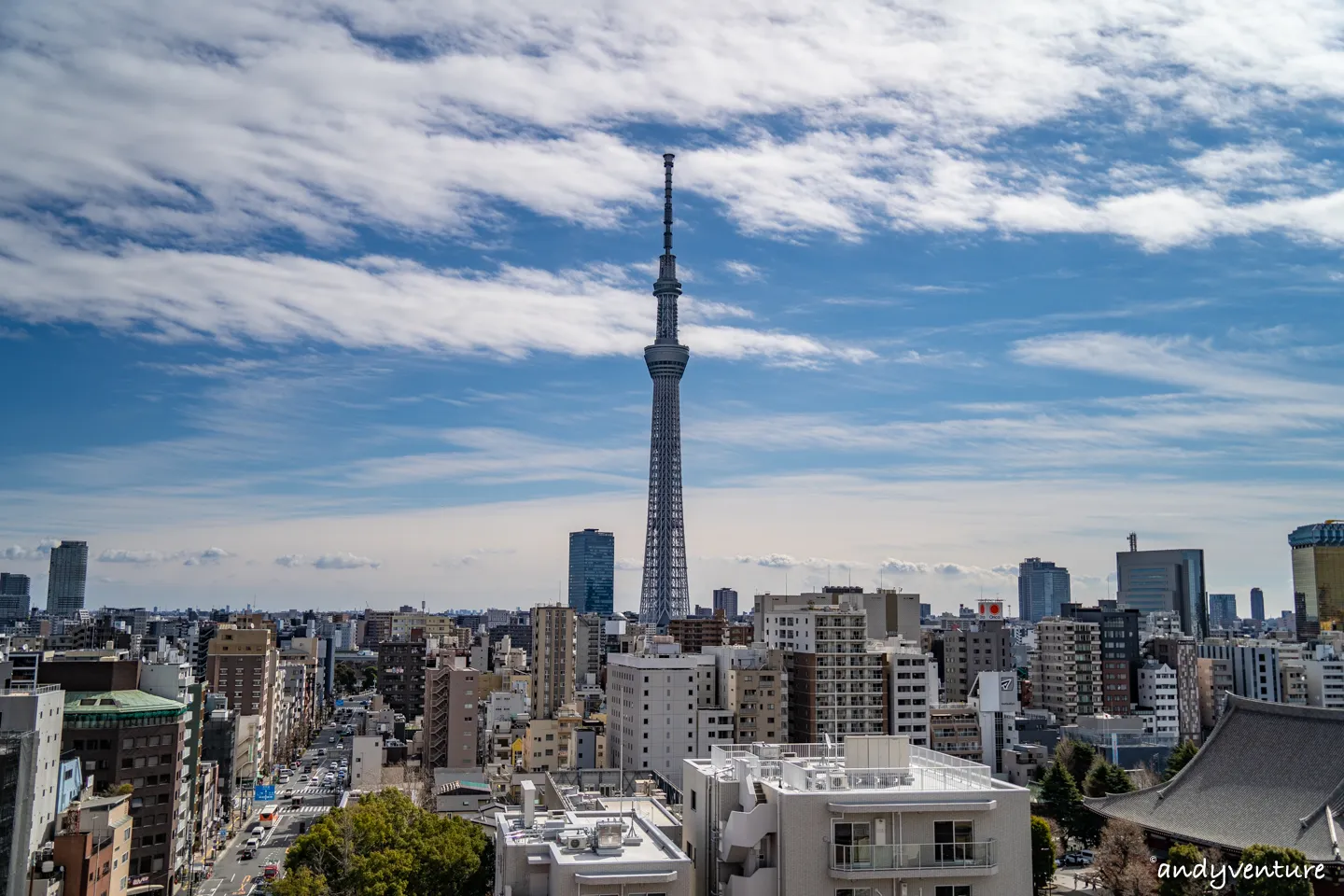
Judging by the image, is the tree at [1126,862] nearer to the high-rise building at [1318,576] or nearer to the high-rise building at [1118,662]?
the high-rise building at [1118,662]

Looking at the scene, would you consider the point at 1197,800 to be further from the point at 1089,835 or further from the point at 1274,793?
the point at 1089,835

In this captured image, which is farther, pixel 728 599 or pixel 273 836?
pixel 728 599

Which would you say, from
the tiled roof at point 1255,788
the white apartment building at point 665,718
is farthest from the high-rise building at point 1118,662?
the white apartment building at point 665,718

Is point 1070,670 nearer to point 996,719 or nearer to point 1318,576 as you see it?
point 996,719

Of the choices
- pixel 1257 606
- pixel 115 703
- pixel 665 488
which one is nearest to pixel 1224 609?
pixel 1257 606

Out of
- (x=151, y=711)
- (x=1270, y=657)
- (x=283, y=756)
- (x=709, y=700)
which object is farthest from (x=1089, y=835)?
(x=283, y=756)

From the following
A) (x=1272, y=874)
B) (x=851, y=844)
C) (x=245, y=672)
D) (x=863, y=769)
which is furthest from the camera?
(x=245, y=672)

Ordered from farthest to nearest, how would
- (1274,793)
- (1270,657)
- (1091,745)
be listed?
(1270,657) → (1091,745) → (1274,793)
